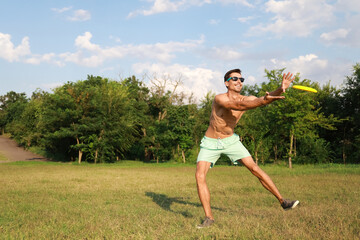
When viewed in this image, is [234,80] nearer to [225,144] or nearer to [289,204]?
[225,144]

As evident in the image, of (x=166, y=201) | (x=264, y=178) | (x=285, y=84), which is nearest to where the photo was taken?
(x=285, y=84)

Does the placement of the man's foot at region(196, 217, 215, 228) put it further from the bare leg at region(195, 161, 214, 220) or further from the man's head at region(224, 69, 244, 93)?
the man's head at region(224, 69, 244, 93)

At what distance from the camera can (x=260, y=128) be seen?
84.2 feet

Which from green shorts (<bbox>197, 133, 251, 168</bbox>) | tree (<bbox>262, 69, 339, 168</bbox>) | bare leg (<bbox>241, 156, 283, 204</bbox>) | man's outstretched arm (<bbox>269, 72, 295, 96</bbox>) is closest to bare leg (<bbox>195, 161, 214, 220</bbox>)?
green shorts (<bbox>197, 133, 251, 168</bbox>)

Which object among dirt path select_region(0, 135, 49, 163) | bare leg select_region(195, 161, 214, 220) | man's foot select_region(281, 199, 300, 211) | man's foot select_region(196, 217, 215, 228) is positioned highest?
bare leg select_region(195, 161, 214, 220)

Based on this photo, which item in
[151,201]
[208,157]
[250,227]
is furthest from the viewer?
[151,201]

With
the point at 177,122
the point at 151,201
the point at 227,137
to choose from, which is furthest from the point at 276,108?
the point at 227,137

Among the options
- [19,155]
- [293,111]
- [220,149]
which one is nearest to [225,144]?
[220,149]

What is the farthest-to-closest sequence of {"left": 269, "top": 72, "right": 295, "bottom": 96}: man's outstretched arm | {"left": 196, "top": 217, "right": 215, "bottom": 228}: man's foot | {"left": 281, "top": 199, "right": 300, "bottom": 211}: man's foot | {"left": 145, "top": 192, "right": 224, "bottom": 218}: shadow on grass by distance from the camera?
{"left": 145, "top": 192, "right": 224, "bottom": 218}: shadow on grass
{"left": 281, "top": 199, "right": 300, "bottom": 211}: man's foot
{"left": 196, "top": 217, "right": 215, "bottom": 228}: man's foot
{"left": 269, "top": 72, "right": 295, "bottom": 96}: man's outstretched arm

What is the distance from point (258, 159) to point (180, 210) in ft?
72.1

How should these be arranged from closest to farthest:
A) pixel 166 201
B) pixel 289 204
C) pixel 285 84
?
pixel 285 84, pixel 289 204, pixel 166 201

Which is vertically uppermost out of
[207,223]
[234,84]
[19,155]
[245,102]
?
[234,84]

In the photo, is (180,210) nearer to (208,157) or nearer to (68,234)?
(208,157)

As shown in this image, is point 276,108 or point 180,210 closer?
point 180,210
